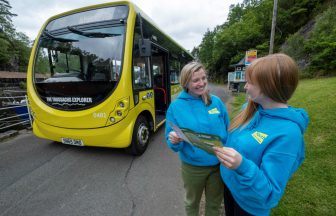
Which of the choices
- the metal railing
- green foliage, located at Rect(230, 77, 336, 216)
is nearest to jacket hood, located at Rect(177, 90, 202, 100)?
green foliage, located at Rect(230, 77, 336, 216)

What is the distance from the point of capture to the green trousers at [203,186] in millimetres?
1772

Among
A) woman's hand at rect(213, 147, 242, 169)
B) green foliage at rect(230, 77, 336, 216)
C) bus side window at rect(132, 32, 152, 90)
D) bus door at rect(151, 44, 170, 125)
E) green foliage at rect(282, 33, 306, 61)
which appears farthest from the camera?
green foliage at rect(282, 33, 306, 61)

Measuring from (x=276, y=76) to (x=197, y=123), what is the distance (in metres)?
0.81

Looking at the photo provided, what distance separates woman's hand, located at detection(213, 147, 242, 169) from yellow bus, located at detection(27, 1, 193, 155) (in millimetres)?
2633

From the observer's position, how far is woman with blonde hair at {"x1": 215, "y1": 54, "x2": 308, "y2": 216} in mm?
940

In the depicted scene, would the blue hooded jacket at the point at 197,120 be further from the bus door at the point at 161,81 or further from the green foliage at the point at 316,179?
the bus door at the point at 161,81

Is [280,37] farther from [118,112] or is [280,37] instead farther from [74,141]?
[74,141]

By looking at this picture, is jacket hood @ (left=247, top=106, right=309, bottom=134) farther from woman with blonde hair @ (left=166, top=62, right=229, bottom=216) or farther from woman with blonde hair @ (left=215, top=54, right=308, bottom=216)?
woman with blonde hair @ (left=166, top=62, right=229, bottom=216)

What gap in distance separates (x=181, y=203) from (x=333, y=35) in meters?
19.2

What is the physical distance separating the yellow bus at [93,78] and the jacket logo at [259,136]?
2.60 metres

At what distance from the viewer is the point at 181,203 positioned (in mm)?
2494

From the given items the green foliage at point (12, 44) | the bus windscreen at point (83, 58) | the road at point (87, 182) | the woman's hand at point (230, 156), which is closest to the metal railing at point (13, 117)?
the road at point (87, 182)

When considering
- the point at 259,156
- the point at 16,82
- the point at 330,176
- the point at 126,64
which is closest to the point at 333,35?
the point at 330,176

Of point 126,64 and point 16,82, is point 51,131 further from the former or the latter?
point 16,82
